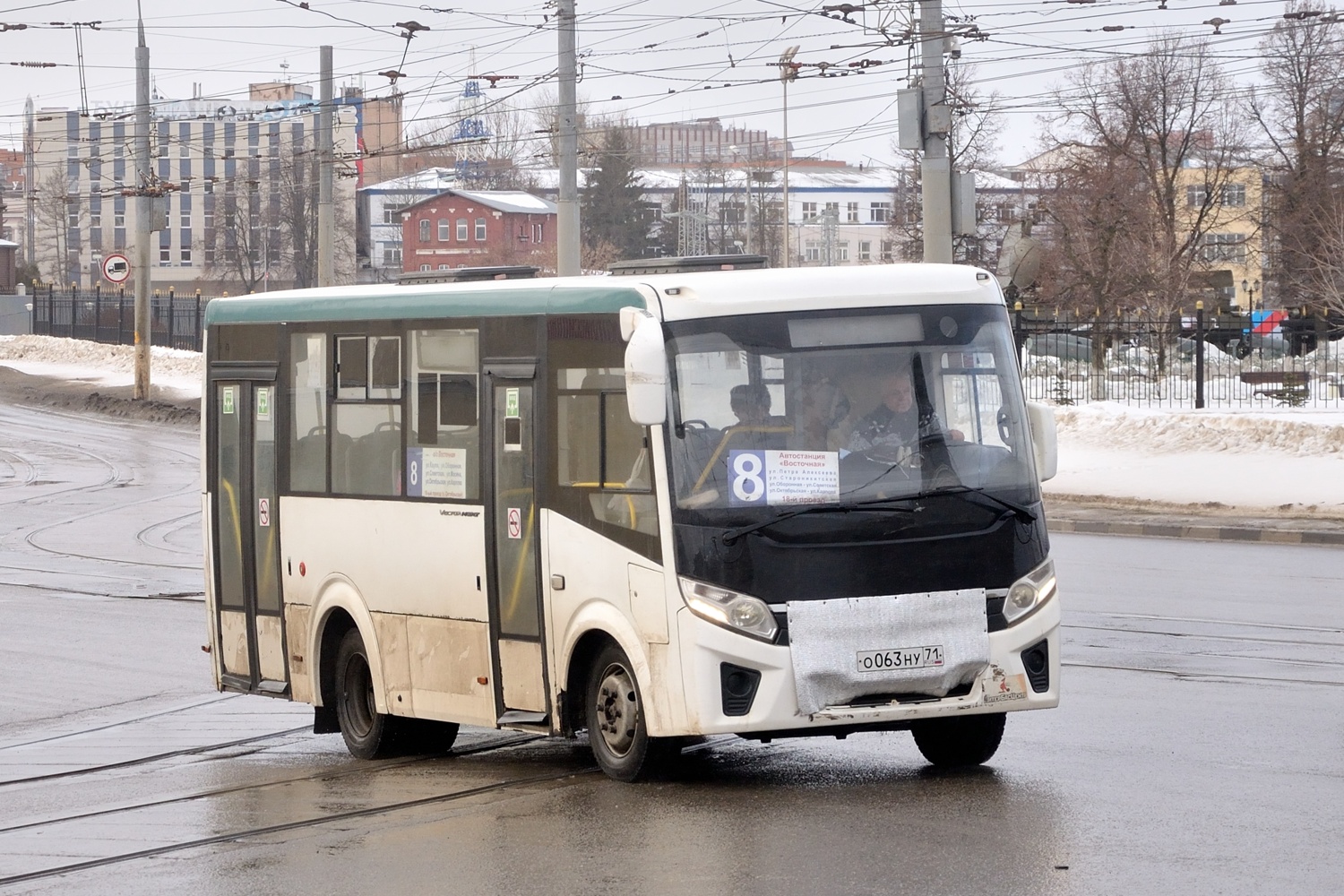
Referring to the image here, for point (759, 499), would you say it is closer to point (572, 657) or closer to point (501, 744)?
point (572, 657)

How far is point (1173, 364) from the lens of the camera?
103 ft

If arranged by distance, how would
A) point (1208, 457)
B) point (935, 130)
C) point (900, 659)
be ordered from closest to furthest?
1. point (900, 659)
2. point (935, 130)
3. point (1208, 457)

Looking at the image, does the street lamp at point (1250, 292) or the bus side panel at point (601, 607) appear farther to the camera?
the street lamp at point (1250, 292)

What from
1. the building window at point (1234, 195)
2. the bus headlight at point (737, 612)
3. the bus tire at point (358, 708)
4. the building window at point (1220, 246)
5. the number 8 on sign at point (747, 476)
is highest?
the building window at point (1234, 195)

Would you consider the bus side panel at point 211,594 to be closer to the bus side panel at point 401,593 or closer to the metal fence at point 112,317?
the bus side panel at point 401,593

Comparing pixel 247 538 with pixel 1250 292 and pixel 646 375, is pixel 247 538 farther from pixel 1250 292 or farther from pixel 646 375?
pixel 1250 292

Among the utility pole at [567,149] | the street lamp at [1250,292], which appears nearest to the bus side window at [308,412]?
the utility pole at [567,149]

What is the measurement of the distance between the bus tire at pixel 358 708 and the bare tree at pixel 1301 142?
4995 centimetres

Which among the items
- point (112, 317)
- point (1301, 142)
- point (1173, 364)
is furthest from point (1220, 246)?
point (112, 317)

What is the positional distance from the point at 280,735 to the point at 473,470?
110 inches

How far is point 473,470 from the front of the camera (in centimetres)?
908

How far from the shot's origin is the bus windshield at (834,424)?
7883mm

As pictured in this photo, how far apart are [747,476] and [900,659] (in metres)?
0.97

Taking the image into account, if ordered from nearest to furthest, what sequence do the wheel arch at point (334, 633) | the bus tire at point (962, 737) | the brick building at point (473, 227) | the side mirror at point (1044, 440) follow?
the bus tire at point (962, 737) < the side mirror at point (1044, 440) < the wheel arch at point (334, 633) < the brick building at point (473, 227)
